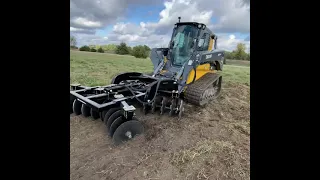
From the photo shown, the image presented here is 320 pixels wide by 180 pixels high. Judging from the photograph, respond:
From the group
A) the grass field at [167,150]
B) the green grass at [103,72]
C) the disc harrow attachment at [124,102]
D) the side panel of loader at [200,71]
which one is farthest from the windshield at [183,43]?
the green grass at [103,72]

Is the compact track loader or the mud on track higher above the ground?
the compact track loader

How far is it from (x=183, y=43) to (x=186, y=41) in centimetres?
10

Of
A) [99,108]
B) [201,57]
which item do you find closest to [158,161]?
[99,108]

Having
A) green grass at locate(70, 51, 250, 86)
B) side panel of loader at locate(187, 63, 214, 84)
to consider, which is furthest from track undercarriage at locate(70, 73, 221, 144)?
green grass at locate(70, 51, 250, 86)

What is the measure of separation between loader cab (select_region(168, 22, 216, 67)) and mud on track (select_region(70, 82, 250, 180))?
1962 millimetres

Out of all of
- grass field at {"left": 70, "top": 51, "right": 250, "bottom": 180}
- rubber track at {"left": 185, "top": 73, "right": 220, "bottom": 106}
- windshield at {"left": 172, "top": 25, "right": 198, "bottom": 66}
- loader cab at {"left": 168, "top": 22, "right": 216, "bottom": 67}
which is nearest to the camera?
grass field at {"left": 70, "top": 51, "right": 250, "bottom": 180}

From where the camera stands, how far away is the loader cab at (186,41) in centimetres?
606

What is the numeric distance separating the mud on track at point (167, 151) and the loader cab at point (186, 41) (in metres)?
1.96

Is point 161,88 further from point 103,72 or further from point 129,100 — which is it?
point 103,72

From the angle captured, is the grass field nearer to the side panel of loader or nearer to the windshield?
the side panel of loader

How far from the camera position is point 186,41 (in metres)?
6.21

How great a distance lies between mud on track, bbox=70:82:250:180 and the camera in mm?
3020

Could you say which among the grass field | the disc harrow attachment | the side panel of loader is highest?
the side panel of loader

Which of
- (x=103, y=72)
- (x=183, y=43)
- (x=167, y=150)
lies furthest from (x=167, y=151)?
(x=103, y=72)
